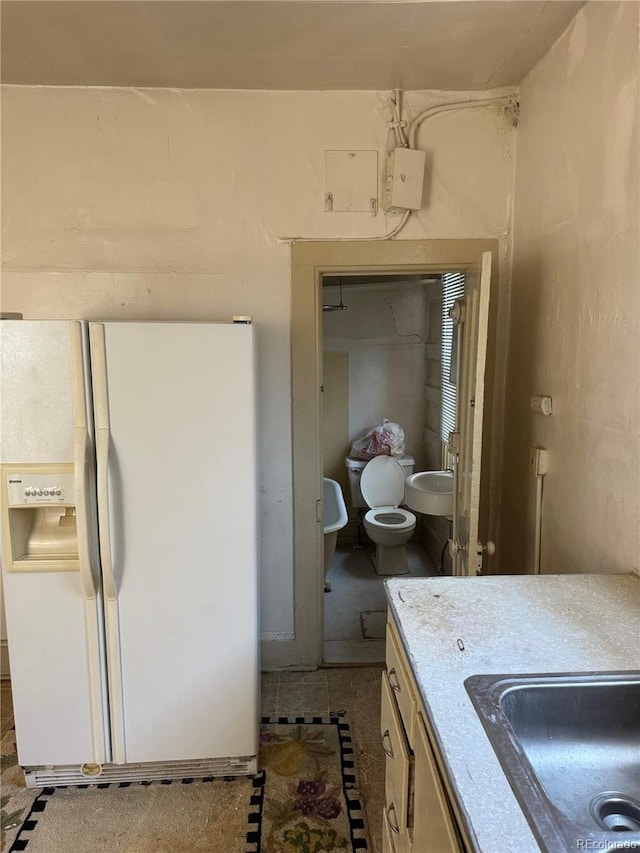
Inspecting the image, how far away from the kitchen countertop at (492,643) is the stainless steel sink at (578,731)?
33 mm

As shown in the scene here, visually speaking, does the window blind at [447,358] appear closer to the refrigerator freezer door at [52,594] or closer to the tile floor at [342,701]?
the tile floor at [342,701]

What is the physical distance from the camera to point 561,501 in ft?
5.98

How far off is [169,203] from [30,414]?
3.57 ft

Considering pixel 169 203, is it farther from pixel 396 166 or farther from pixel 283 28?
pixel 396 166

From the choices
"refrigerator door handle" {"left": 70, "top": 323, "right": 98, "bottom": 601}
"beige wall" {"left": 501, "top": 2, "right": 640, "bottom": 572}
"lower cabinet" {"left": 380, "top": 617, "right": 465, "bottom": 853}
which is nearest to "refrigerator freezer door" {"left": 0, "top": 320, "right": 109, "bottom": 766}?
"refrigerator door handle" {"left": 70, "top": 323, "right": 98, "bottom": 601}

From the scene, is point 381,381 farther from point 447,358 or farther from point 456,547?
point 456,547

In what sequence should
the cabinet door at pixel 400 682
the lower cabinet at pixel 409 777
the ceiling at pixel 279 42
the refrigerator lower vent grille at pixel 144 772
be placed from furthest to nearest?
the refrigerator lower vent grille at pixel 144 772, the ceiling at pixel 279 42, the cabinet door at pixel 400 682, the lower cabinet at pixel 409 777

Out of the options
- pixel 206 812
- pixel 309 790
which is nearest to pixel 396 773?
pixel 309 790

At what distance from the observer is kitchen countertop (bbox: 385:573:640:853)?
787mm

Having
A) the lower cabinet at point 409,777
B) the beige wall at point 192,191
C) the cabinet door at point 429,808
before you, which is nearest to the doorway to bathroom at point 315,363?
the beige wall at point 192,191

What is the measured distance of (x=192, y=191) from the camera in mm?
2271

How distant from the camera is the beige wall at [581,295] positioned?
56.1 inches

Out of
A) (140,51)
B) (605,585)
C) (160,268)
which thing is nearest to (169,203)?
(160,268)

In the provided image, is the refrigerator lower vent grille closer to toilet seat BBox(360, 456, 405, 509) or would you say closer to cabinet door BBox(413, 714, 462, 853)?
cabinet door BBox(413, 714, 462, 853)
